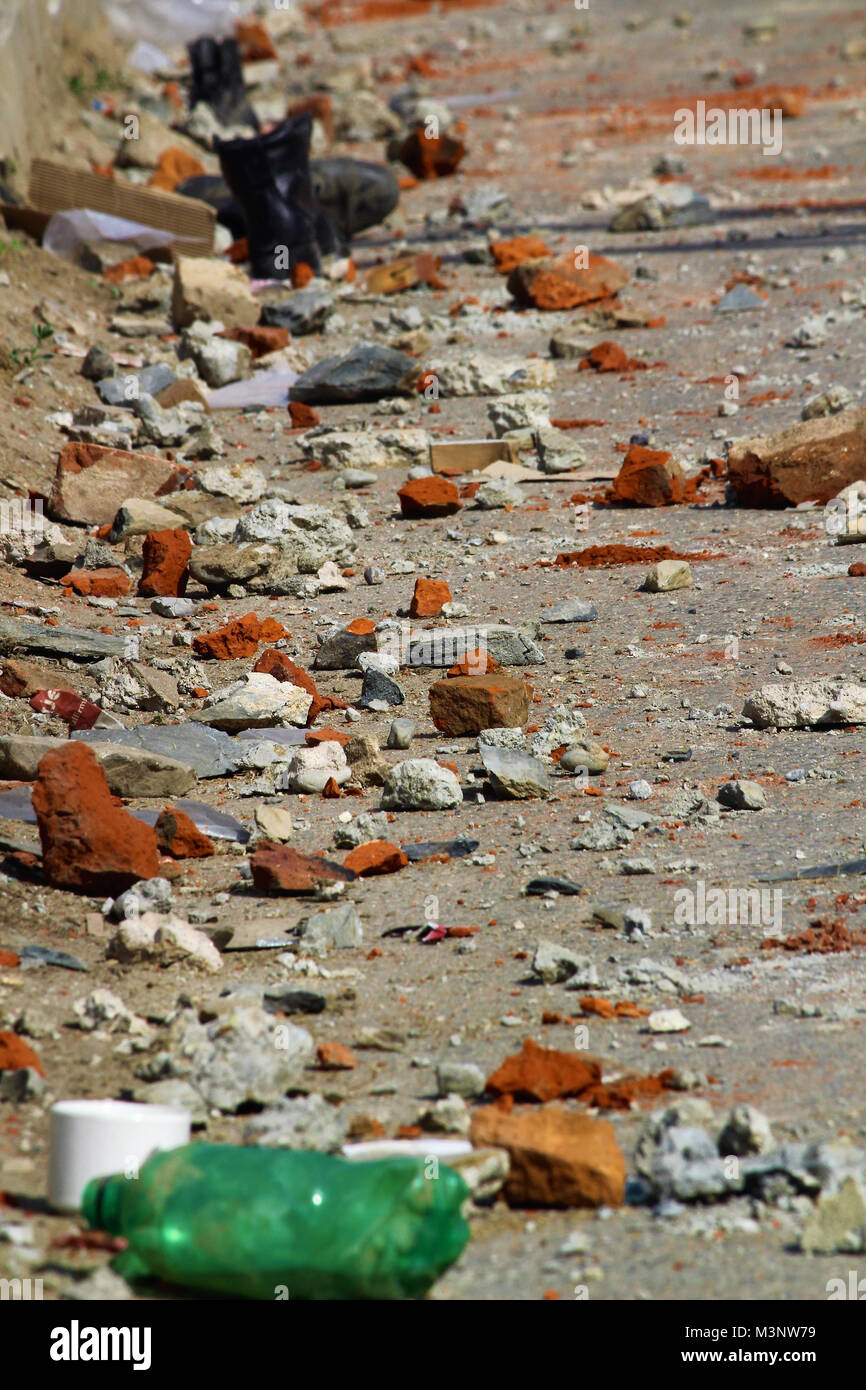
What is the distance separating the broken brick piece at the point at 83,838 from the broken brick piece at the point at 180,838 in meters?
0.19

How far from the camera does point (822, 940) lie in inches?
128

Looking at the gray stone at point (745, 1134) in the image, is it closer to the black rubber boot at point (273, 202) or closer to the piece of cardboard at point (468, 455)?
the piece of cardboard at point (468, 455)

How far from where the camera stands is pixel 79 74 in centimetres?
1401

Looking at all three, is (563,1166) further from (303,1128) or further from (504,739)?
(504,739)

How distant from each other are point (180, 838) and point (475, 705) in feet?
3.81

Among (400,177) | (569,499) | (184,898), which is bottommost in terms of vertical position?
(184,898)

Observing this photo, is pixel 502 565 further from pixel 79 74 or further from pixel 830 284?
pixel 79 74

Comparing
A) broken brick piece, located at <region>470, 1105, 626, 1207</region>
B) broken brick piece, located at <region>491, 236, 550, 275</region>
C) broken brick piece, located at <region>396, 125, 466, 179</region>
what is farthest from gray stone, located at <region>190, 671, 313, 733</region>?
broken brick piece, located at <region>396, 125, 466, 179</region>

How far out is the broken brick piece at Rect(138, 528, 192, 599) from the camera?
578 cm

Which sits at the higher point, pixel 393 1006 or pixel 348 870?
pixel 348 870

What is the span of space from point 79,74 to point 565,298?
7.24 m

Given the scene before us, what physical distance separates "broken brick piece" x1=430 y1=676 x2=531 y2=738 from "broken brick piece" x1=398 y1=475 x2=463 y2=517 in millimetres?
2082

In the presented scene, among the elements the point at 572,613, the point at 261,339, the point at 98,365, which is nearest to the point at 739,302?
the point at 261,339
